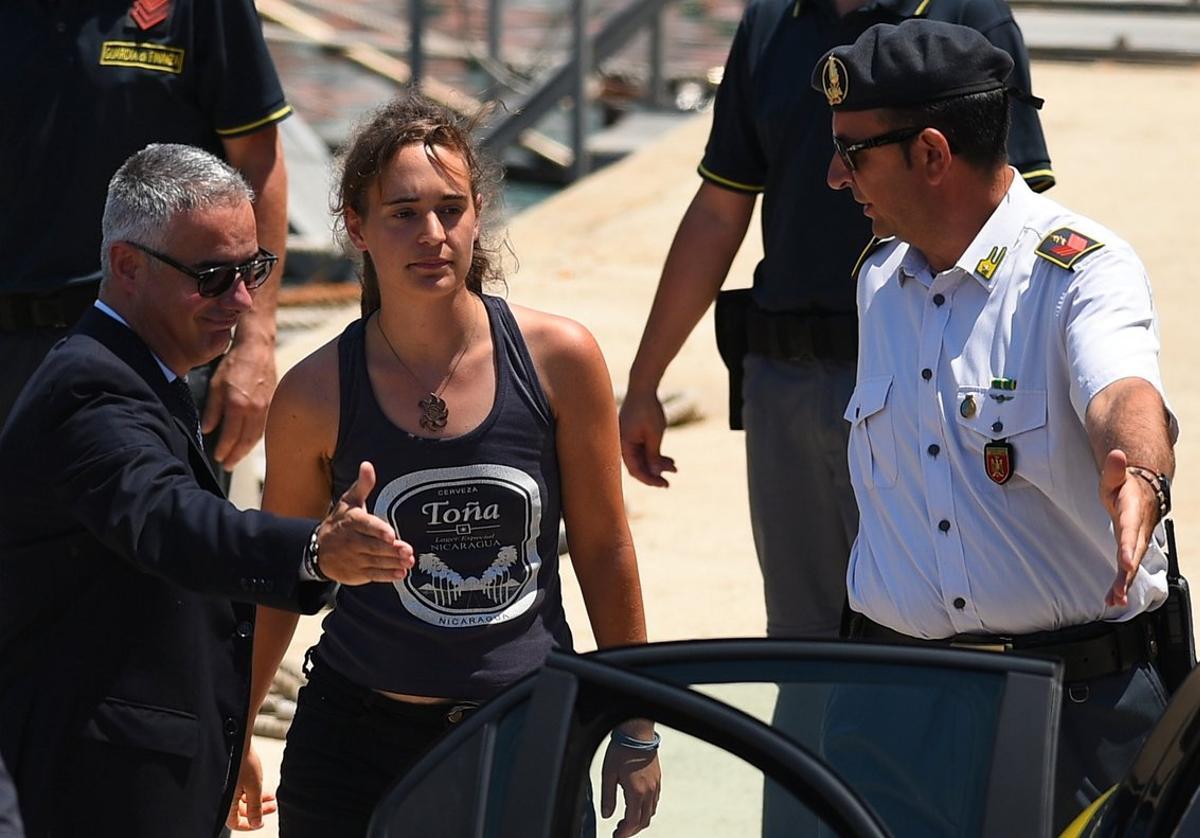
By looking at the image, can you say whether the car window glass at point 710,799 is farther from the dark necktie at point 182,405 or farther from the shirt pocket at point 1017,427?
the dark necktie at point 182,405

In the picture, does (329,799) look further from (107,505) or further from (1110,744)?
(1110,744)

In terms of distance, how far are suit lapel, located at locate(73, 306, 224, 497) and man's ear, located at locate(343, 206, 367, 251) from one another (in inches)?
20.2

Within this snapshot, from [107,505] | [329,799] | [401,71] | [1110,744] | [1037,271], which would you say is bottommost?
[401,71]

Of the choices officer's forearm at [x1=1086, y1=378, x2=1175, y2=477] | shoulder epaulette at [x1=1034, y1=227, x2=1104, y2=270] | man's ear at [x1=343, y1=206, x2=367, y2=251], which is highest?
shoulder epaulette at [x1=1034, y1=227, x2=1104, y2=270]

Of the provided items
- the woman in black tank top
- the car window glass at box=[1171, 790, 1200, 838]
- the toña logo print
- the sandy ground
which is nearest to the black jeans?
the woman in black tank top

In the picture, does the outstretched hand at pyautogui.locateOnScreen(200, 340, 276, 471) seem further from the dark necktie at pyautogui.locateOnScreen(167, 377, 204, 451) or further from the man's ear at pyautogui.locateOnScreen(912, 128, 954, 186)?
the man's ear at pyautogui.locateOnScreen(912, 128, 954, 186)

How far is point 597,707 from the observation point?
2.16m

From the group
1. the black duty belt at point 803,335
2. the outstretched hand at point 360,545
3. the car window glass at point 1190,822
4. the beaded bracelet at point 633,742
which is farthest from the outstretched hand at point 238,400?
the car window glass at point 1190,822

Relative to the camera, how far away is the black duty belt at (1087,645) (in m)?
2.98

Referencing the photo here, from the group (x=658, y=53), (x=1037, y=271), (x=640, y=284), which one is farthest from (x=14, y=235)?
(x=658, y=53)

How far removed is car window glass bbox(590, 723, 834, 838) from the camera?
7.11ft

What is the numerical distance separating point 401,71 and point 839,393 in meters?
11.8

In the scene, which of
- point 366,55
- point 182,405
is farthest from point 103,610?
point 366,55

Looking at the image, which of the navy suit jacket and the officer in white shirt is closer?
the navy suit jacket
